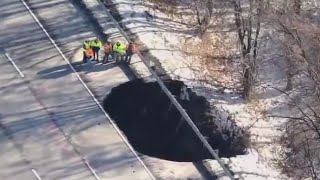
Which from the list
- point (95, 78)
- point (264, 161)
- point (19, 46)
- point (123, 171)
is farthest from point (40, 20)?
point (264, 161)

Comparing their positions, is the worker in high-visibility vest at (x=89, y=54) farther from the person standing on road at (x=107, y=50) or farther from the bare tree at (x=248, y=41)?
the bare tree at (x=248, y=41)

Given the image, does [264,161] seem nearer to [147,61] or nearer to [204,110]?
[204,110]

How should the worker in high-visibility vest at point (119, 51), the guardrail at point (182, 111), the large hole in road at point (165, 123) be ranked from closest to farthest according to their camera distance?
the guardrail at point (182, 111) < the large hole in road at point (165, 123) < the worker in high-visibility vest at point (119, 51)

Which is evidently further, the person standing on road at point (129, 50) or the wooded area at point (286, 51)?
the person standing on road at point (129, 50)

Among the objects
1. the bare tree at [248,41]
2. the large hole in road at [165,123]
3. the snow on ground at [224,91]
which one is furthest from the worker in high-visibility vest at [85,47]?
the bare tree at [248,41]

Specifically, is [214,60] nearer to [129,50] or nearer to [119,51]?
[129,50]

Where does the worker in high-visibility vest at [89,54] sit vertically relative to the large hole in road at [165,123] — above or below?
above

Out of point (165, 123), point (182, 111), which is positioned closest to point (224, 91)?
point (182, 111)
